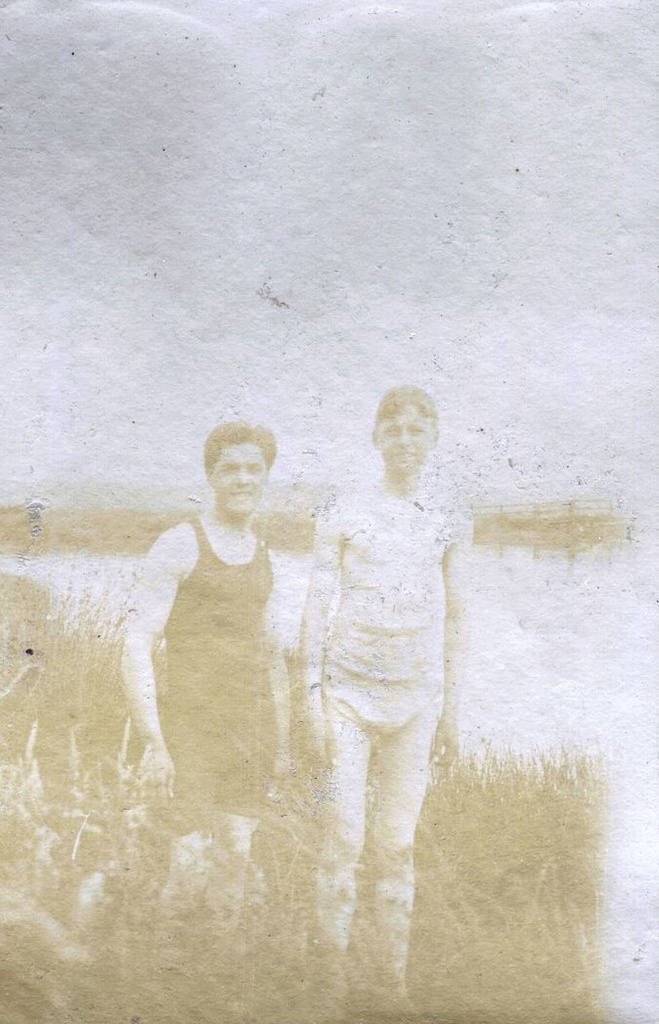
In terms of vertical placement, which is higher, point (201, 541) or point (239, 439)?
point (239, 439)

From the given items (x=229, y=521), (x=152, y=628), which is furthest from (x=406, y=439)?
(x=152, y=628)

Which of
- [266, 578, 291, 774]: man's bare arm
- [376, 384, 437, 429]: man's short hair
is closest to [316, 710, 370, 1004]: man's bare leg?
[266, 578, 291, 774]: man's bare arm

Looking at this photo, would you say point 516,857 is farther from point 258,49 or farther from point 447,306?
point 258,49

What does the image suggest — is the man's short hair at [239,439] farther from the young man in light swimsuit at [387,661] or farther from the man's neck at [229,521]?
the young man in light swimsuit at [387,661]

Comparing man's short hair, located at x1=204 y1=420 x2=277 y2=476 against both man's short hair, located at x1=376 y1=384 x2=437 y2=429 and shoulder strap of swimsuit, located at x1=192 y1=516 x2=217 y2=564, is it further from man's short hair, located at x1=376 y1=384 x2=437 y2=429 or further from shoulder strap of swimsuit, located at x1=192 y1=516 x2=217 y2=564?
man's short hair, located at x1=376 y1=384 x2=437 y2=429

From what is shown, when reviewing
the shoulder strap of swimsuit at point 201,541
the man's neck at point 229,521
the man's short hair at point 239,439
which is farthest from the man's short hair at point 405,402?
the shoulder strap of swimsuit at point 201,541

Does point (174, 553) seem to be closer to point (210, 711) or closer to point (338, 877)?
point (210, 711)
